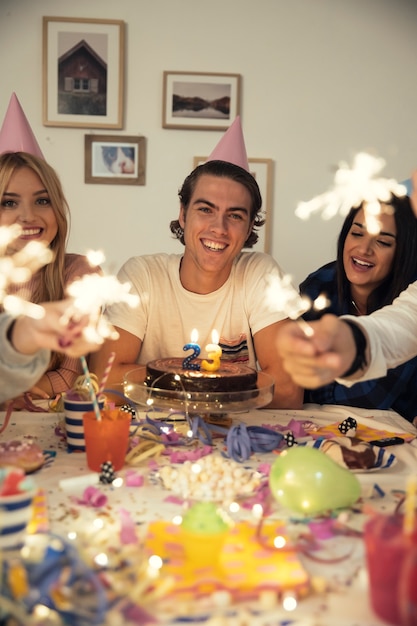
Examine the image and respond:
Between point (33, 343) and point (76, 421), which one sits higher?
point (33, 343)

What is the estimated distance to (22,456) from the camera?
129 centimetres

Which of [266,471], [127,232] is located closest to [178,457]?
[266,471]

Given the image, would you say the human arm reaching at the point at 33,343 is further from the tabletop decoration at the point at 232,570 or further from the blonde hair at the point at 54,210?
the blonde hair at the point at 54,210

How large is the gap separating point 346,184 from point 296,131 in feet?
7.54

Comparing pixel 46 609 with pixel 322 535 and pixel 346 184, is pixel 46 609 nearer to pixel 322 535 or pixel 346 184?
pixel 322 535

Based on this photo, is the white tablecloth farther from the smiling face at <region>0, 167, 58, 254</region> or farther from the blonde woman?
the smiling face at <region>0, 167, 58, 254</region>

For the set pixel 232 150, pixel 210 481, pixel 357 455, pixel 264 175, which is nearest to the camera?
pixel 210 481

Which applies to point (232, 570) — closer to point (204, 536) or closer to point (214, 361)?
point (204, 536)

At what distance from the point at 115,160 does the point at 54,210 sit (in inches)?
59.2

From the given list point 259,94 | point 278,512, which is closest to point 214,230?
point 278,512

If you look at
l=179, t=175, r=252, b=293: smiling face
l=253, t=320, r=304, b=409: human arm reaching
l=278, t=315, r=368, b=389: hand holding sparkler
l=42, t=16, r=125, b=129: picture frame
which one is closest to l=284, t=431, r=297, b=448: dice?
l=278, t=315, r=368, b=389: hand holding sparkler

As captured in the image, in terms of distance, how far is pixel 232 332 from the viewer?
2.28 meters

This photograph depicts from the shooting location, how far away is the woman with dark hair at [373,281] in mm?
2281

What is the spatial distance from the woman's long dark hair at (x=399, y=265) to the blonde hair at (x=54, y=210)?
1.03 metres
